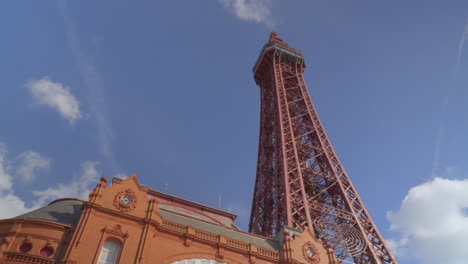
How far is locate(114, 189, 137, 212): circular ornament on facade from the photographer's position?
17.8m

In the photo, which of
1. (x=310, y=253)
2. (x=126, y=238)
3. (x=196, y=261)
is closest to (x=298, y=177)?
(x=310, y=253)

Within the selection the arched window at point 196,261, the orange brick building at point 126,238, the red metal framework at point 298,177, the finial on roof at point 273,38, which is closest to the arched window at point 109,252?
the orange brick building at point 126,238

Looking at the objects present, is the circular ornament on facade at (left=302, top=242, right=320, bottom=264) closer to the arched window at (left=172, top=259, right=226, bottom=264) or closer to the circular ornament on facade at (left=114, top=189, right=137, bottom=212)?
the arched window at (left=172, top=259, right=226, bottom=264)

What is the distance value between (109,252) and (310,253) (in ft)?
36.5

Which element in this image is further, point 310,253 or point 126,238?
point 310,253

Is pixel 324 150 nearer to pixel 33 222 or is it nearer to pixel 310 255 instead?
pixel 310 255

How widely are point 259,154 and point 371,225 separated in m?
14.6

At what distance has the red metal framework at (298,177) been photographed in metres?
28.9

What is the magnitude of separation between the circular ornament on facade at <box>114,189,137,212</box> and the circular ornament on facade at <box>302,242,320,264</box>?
988 centimetres

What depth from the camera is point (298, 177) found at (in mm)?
32844

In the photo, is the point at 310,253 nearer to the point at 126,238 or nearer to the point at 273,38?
the point at 126,238

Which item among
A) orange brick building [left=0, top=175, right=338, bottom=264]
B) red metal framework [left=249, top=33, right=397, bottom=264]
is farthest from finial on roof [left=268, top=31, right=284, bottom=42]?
orange brick building [left=0, top=175, right=338, bottom=264]

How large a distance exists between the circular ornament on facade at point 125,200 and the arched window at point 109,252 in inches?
65.5

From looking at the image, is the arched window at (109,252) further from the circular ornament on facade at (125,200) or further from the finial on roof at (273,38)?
the finial on roof at (273,38)
